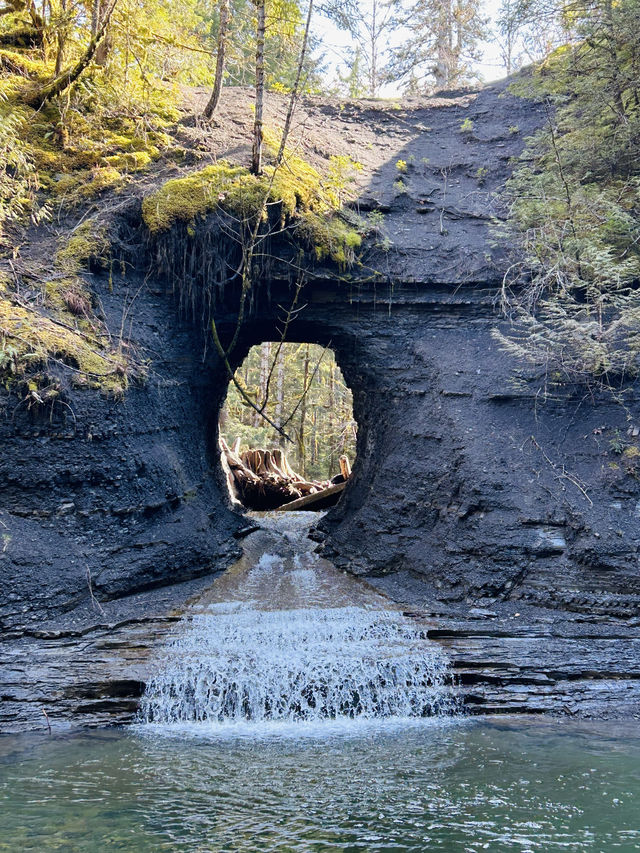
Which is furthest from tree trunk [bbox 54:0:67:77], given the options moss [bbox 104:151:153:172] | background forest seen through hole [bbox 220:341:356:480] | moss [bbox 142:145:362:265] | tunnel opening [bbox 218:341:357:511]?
background forest seen through hole [bbox 220:341:356:480]

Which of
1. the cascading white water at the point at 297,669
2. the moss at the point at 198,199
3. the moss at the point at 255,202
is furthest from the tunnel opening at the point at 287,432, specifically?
the cascading white water at the point at 297,669

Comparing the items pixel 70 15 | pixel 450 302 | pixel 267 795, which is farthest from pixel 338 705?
pixel 70 15

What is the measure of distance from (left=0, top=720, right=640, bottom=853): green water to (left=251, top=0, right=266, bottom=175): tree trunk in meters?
9.38

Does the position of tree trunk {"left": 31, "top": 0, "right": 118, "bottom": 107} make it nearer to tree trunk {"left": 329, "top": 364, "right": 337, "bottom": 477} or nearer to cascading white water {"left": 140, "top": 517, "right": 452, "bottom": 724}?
cascading white water {"left": 140, "top": 517, "right": 452, "bottom": 724}

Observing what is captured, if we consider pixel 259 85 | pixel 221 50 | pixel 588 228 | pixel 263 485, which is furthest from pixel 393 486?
pixel 221 50

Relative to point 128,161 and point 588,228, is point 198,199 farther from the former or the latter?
point 588,228

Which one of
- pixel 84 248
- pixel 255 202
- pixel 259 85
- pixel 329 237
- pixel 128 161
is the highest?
pixel 259 85

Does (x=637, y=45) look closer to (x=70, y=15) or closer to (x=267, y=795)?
(x=70, y=15)

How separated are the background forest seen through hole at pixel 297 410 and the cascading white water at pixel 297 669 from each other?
1524 centimetres

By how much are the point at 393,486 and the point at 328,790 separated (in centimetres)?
663

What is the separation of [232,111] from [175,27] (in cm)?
209

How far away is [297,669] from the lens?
7656 millimetres

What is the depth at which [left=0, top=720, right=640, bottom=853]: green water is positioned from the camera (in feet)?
A: 14.4

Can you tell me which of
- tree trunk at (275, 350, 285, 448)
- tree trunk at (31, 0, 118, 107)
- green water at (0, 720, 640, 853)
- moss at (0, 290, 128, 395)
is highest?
tree trunk at (31, 0, 118, 107)
